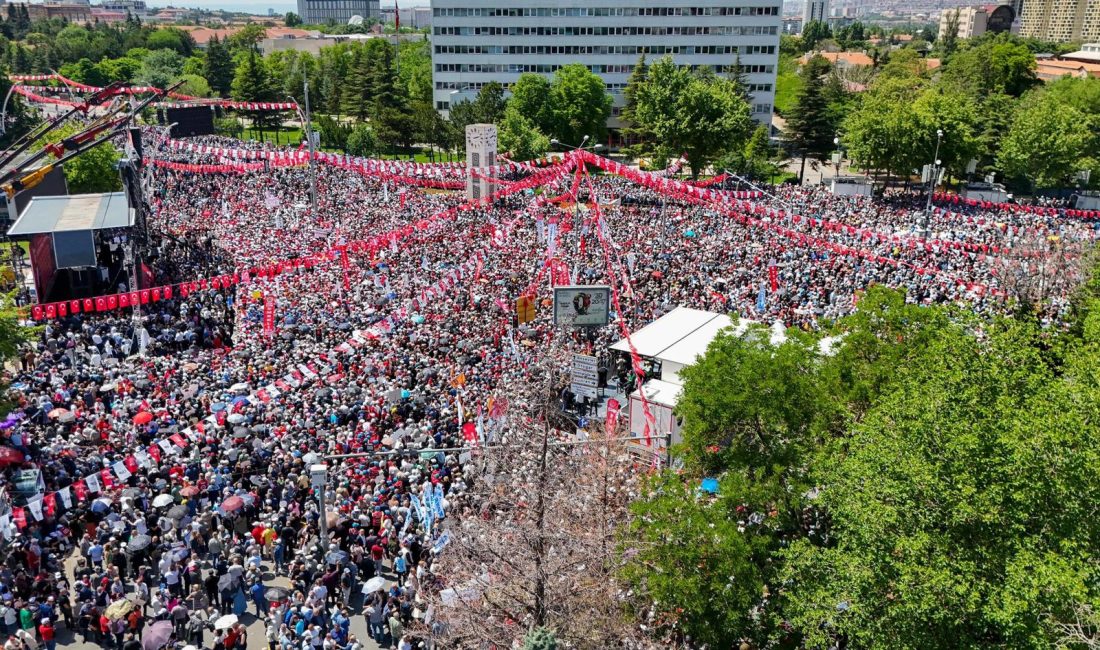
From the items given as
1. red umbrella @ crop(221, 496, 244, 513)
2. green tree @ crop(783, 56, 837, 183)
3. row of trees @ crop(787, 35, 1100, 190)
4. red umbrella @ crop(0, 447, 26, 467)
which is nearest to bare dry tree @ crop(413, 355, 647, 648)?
red umbrella @ crop(221, 496, 244, 513)

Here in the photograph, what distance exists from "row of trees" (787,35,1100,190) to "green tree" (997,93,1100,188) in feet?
0.19

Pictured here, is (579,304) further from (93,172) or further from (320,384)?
(93,172)

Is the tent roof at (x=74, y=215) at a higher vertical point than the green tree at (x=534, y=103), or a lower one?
lower

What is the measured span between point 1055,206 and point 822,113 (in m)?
17.8

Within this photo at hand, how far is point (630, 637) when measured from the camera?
13477mm

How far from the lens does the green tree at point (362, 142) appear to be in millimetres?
71875

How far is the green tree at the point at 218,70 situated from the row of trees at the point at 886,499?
10737 cm

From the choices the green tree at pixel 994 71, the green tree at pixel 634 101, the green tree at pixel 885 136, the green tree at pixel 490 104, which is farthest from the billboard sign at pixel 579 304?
the green tree at pixel 994 71

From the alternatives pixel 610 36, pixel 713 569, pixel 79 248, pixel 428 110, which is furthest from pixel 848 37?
pixel 713 569

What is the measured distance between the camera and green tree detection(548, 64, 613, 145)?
233 feet

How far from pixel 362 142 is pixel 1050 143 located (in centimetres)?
5129

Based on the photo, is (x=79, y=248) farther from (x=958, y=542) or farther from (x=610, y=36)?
(x=610, y=36)

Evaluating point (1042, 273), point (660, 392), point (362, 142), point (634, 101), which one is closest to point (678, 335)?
point (660, 392)

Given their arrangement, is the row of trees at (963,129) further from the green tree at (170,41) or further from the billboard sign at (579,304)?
the green tree at (170,41)
